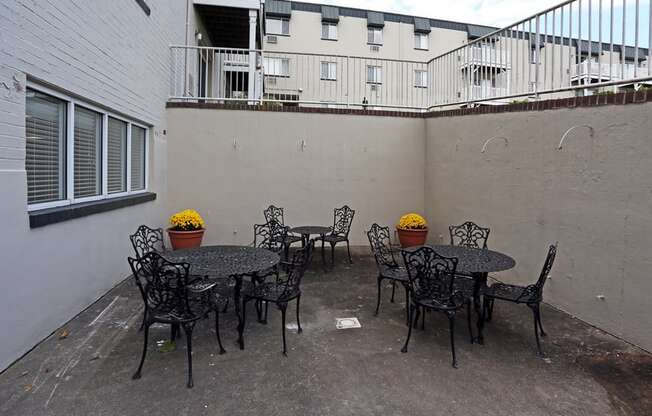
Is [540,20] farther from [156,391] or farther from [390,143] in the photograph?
[156,391]

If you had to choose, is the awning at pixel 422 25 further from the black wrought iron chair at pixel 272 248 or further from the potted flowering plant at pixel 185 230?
the black wrought iron chair at pixel 272 248

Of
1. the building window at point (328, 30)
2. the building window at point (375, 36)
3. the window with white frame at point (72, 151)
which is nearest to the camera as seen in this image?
the window with white frame at point (72, 151)

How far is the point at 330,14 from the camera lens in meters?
20.6

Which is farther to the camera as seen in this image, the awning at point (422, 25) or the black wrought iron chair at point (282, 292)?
the awning at point (422, 25)

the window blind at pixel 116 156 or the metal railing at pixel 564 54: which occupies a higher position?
the metal railing at pixel 564 54

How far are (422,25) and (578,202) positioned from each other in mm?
21471

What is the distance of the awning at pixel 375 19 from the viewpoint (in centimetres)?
2131

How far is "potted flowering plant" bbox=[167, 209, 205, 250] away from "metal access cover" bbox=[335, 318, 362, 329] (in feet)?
11.1

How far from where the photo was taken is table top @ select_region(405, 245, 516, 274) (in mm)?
3159

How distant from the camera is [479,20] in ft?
78.8

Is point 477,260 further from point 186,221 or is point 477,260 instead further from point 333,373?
point 186,221

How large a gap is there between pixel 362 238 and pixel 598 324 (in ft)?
13.9

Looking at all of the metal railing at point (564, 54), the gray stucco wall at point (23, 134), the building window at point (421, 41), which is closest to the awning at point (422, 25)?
the building window at point (421, 41)

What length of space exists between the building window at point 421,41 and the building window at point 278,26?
788cm
